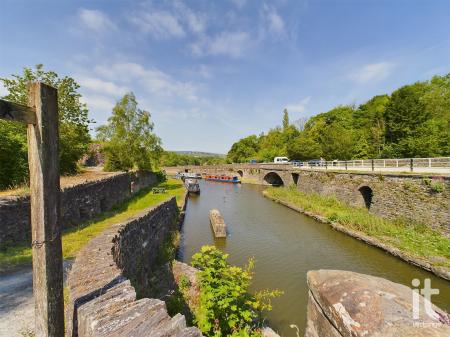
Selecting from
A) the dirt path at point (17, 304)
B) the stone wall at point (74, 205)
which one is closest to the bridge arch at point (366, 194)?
the stone wall at point (74, 205)

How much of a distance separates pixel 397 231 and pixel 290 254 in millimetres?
6679

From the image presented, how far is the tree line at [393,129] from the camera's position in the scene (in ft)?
90.5

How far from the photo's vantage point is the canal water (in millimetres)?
8302

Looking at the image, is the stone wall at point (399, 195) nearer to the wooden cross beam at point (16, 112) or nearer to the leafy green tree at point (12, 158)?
the wooden cross beam at point (16, 112)

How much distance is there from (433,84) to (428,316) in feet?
186

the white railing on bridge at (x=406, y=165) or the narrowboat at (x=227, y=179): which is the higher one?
the white railing on bridge at (x=406, y=165)

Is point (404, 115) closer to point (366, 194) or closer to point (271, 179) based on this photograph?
point (366, 194)

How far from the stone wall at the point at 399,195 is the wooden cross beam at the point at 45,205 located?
53.3ft

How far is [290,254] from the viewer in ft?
40.9

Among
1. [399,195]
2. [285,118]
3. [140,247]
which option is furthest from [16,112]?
[285,118]

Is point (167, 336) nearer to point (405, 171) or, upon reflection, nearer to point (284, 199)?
point (405, 171)

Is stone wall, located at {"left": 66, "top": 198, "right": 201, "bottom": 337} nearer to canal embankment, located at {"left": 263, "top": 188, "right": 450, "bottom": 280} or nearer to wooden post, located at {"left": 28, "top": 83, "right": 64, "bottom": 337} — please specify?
wooden post, located at {"left": 28, "top": 83, "right": 64, "bottom": 337}

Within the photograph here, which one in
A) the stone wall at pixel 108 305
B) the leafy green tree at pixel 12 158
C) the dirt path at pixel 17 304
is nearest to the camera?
the stone wall at pixel 108 305

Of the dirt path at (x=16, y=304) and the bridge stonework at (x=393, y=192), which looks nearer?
the dirt path at (x=16, y=304)
